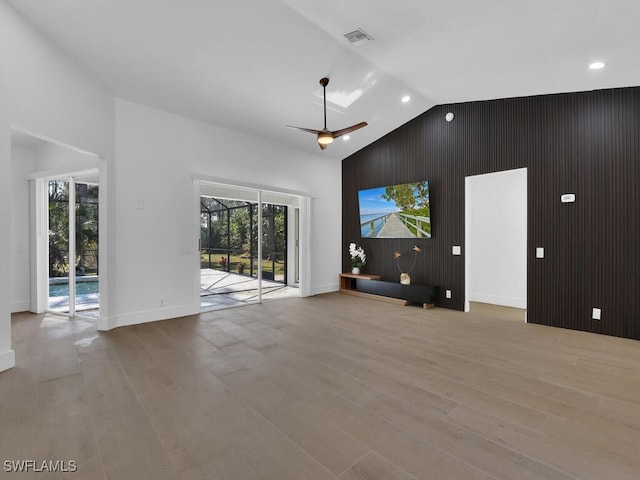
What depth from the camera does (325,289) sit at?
7.33 meters

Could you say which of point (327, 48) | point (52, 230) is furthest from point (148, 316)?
point (327, 48)

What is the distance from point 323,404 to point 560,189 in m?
4.59

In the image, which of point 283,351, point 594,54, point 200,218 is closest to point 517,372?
point 283,351

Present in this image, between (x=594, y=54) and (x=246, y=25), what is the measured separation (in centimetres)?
380

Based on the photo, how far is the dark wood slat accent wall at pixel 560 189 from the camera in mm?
4105

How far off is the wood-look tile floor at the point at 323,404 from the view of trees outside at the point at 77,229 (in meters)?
1.16

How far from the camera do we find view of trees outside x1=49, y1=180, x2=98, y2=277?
4.93 metres

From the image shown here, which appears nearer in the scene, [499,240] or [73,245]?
[73,245]

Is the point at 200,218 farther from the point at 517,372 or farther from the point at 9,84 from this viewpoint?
the point at 517,372

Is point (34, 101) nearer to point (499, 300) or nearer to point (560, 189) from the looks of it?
point (560, 189)

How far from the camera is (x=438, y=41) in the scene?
3.61 meters

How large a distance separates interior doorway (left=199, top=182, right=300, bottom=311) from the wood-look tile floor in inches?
81.6

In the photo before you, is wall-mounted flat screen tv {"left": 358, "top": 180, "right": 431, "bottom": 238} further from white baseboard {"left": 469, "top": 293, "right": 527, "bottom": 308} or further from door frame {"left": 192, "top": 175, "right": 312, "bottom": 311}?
white baseboard {"left": 469, "top": 293, "right": 527, "bottom": 308}

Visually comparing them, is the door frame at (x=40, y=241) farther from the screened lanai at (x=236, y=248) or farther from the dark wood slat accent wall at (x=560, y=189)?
the dark wood slat accent wall at (x=560, y=189)
